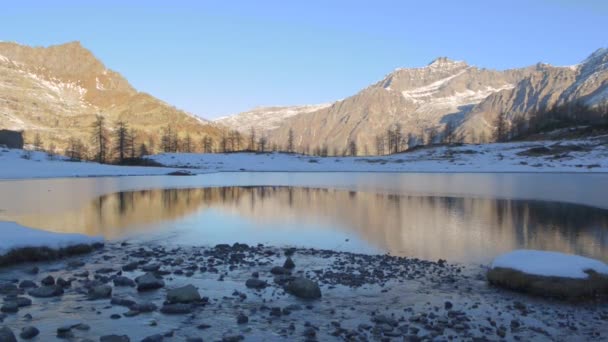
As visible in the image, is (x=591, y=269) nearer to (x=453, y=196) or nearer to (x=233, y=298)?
(x=233, y=298)

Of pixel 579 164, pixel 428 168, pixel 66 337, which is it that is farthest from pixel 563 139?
pixel 66 337

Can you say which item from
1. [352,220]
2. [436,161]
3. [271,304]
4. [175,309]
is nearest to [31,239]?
[175,309]

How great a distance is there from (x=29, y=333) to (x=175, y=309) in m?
3.64

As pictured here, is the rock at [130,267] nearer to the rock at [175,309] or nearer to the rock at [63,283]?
the rock at [63,283]

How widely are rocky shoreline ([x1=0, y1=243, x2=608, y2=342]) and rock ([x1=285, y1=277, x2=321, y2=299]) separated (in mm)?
32

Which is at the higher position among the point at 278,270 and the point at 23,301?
the point at 23,301

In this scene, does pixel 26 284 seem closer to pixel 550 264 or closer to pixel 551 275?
pixel 551 275

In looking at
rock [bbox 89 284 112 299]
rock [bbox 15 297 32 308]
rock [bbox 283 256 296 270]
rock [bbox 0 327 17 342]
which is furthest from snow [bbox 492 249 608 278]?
rock [bbox 15 297 32 308]

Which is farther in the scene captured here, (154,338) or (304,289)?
(304,289)

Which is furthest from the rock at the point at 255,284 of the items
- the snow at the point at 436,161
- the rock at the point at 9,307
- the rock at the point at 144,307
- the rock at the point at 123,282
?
the snow at the point at 436,161

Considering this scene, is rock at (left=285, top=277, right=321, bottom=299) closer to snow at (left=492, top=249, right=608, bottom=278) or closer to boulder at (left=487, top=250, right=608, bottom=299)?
boulder at (left=487, top=250, right=608, bottom=299)

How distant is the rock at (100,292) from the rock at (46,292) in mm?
947

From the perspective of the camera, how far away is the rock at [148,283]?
15648 mm

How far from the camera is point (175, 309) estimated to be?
44.2 ft
